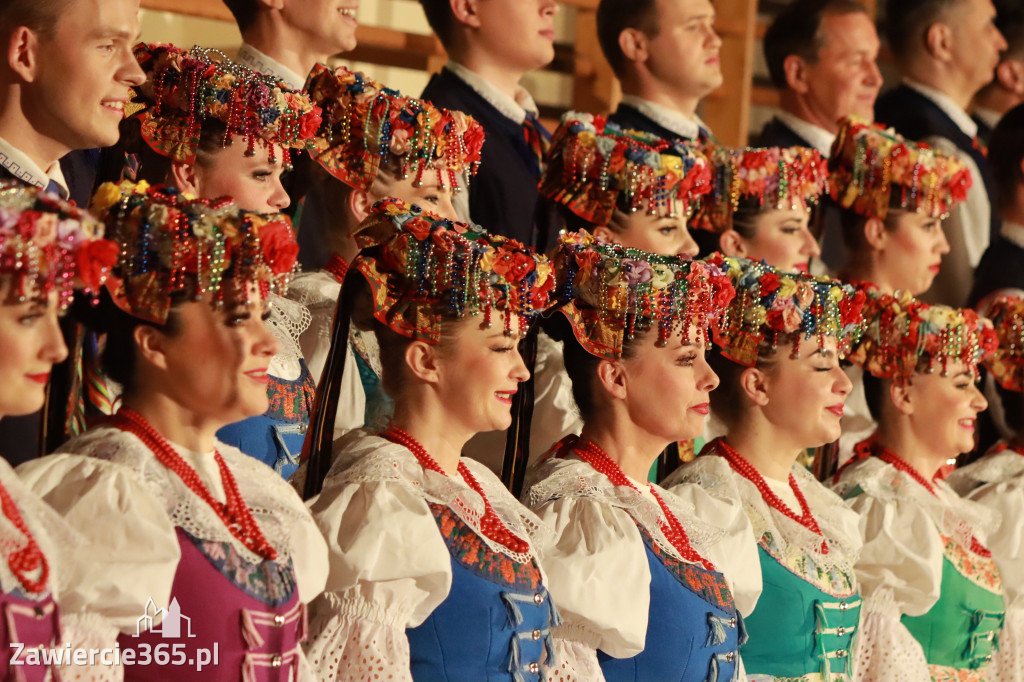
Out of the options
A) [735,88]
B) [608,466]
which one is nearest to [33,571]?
[608,466]

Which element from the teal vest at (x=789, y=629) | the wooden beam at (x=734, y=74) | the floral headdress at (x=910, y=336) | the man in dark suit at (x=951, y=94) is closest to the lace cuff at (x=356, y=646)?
the teal vest at (x=789, y=629)

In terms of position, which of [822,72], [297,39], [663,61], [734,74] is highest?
[734,74]

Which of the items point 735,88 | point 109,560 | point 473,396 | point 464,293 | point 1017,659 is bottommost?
point 1017,659

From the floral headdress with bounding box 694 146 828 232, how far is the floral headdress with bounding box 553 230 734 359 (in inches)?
33.0

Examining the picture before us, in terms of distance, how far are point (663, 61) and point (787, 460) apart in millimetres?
1368

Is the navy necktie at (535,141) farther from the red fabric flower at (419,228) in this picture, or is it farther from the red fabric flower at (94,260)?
the red fabric flower at (94,260)

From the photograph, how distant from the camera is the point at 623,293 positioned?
8.86ft

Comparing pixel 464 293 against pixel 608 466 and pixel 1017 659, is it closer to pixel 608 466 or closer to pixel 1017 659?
A: pixel 608 466

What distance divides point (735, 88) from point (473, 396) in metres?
3.03

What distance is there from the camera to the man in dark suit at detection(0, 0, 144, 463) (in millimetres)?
2391

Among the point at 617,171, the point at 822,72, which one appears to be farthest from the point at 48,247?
the point at 822,72

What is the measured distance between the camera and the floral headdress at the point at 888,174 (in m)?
3.81

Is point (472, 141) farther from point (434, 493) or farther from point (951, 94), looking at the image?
point (951, 94)

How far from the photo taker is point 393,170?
292cm
